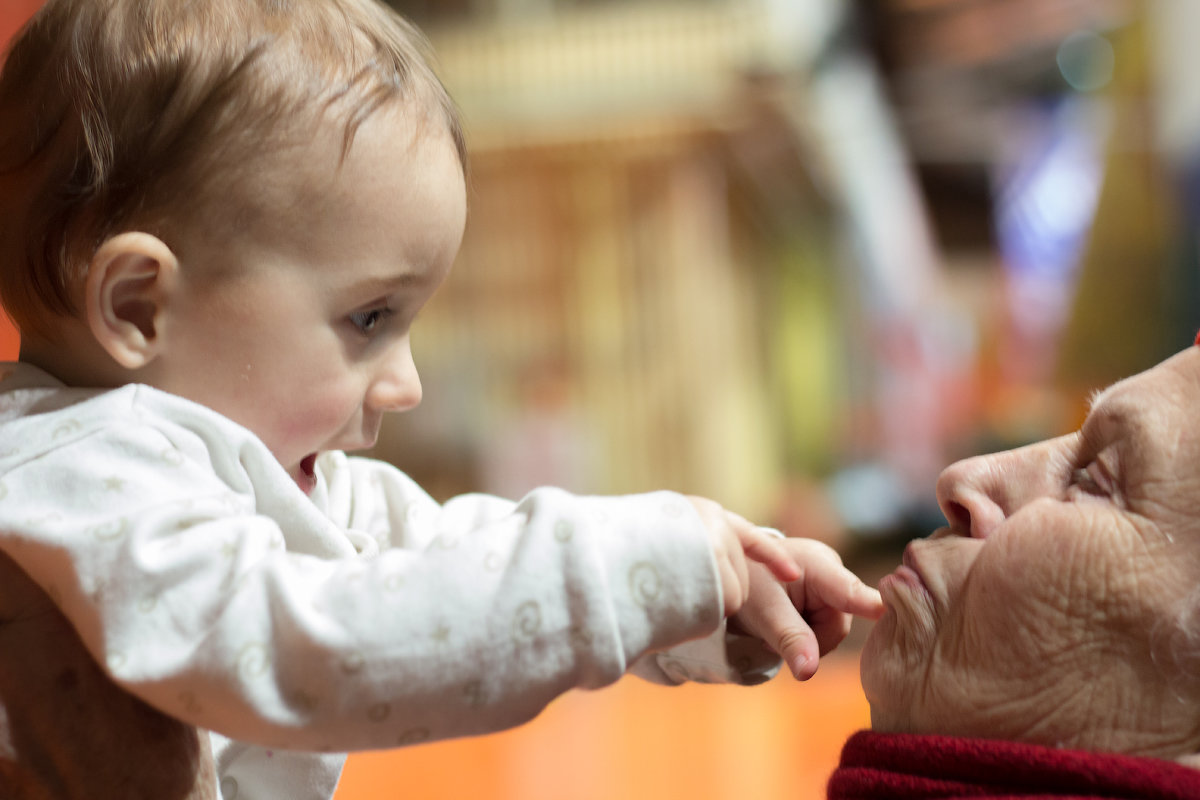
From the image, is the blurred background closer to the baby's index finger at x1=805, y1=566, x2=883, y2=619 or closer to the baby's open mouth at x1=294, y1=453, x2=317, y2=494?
the baby's index finger at x1=805, y1=566, x2=883, y2=619

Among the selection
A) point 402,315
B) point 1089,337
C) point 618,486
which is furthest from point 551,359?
point 402,315

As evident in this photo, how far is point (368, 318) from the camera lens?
0.79 m

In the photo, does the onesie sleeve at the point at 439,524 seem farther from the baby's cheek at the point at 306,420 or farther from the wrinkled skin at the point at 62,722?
the wrinkled skin at the point at 62,722

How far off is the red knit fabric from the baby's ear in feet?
2.00

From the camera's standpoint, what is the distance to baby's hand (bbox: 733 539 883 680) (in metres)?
0.85

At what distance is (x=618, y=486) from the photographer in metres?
4.62

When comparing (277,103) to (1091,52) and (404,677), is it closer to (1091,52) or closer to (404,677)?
→ (404,677)

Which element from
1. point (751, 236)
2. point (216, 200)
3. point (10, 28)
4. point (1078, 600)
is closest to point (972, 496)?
point (1078, 600)

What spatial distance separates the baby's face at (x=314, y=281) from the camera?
731 mm

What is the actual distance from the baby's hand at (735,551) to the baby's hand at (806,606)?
4.6 inches

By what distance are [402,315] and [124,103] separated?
240mm

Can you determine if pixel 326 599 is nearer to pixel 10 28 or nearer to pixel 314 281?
pixel 314 281

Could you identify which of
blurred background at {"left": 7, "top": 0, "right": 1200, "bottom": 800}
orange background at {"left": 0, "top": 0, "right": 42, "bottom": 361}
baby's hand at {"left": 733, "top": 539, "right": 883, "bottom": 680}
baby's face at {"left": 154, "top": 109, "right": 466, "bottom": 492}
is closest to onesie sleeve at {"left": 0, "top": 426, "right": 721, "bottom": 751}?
baby's face at {"left": 154, "top": 109, "right": 466, "bottom": 492}

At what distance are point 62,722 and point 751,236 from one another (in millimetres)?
5218
